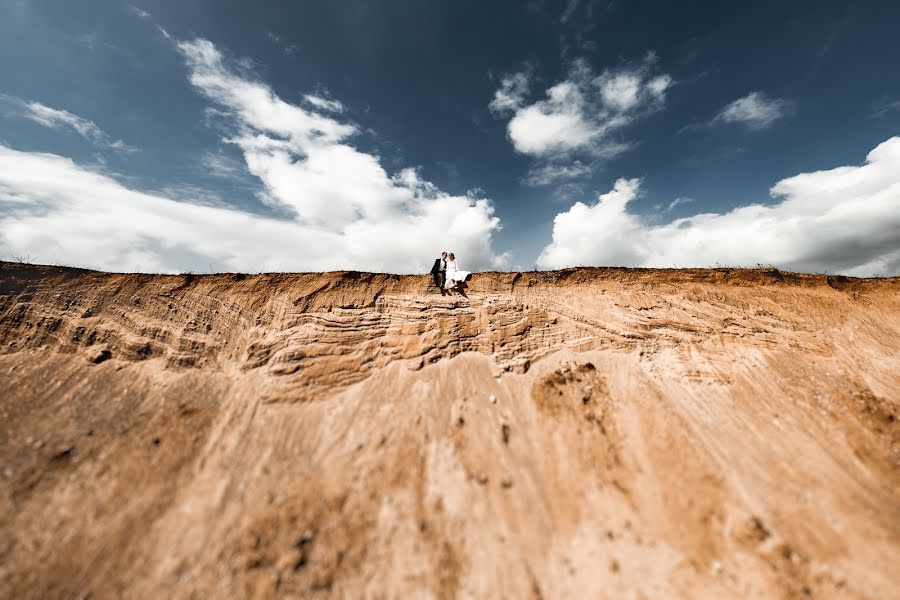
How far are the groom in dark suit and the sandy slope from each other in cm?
63

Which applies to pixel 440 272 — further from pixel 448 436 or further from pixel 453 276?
pixel 448 436

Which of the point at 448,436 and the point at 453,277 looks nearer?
the point at 448,436

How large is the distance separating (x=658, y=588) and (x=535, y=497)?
3346mm

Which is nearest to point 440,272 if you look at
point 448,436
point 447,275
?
point 447,275

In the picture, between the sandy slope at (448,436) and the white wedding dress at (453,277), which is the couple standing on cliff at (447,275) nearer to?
the white wedding dress at (453,277)

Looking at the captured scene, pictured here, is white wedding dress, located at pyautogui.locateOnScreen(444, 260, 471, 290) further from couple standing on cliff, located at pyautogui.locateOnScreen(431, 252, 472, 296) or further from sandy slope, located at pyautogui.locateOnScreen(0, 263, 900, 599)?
sandy slope, located at pyautogui.locateOnScreen(0, 263, 900, 599)

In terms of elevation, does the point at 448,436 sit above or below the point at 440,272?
below

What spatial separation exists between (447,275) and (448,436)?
7451 mm

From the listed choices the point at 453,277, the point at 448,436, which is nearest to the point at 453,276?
the point at 453,277

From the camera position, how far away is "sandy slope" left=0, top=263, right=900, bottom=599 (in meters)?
8.13

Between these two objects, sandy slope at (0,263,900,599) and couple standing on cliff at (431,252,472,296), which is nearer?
sandy slope at (0,263,900,599)

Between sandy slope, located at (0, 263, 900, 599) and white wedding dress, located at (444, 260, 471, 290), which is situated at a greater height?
white wedding dress, located at (444, 260, 471, 290)

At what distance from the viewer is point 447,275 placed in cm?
1563

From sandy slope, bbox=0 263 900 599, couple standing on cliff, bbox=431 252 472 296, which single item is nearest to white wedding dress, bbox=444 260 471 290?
couple standing on cliff, bbox=431 252 472 296
